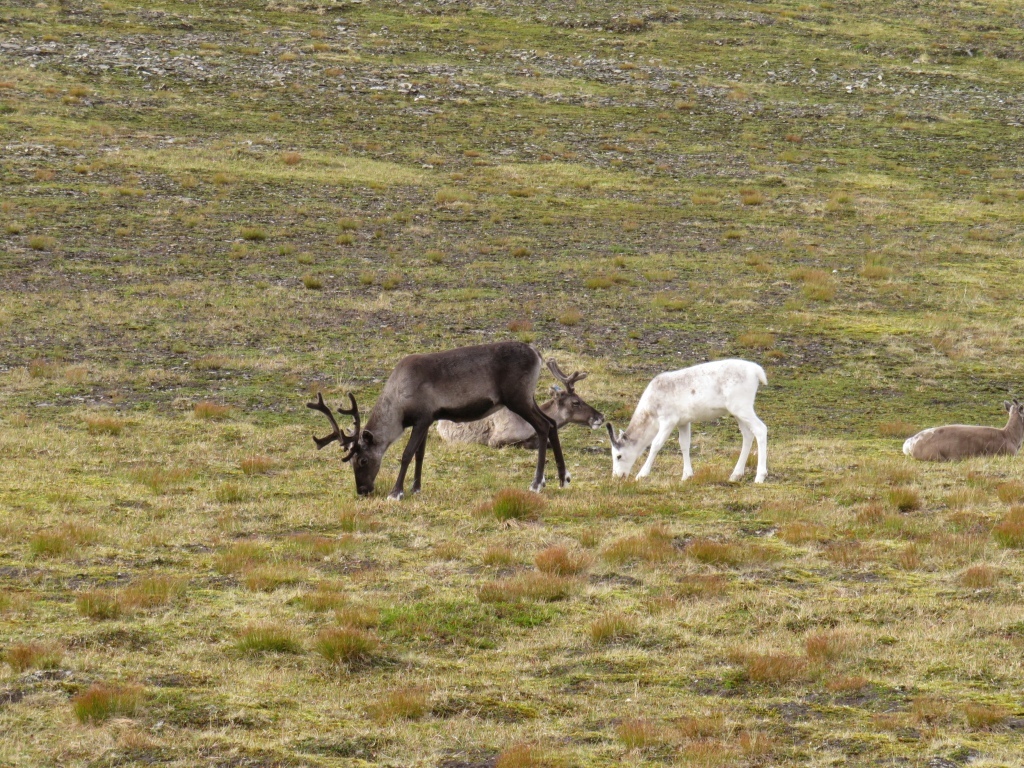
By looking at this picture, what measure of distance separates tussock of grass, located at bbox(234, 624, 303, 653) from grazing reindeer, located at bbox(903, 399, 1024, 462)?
517 inches

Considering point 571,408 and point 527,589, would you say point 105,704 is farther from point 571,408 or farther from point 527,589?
point 571,408

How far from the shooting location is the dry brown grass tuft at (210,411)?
24.4 m

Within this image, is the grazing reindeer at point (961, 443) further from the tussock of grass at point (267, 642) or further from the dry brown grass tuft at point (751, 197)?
the dry brown grass tuft at point (751, 197)

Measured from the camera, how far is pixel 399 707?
400 inches

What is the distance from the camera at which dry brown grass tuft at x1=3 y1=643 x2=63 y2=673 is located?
1073 centimetres

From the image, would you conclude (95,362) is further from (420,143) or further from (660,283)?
(420,143)

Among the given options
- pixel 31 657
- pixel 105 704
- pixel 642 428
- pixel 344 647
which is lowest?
pixel 642 428

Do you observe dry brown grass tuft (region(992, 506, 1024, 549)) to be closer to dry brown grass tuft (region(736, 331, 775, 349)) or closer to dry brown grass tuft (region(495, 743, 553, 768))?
dry brown grass tuft (region(495, 743, 553, 768))

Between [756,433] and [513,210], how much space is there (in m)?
28.3

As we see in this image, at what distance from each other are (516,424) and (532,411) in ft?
12.3

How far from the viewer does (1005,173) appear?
5700 centimetres

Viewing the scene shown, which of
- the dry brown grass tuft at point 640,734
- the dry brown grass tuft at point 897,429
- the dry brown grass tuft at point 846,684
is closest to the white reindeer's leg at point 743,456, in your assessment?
the dry brown grass tuft at point 897,429

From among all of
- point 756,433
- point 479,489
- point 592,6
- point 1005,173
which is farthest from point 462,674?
point 592,6

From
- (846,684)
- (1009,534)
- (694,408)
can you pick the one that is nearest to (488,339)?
(694,408)
